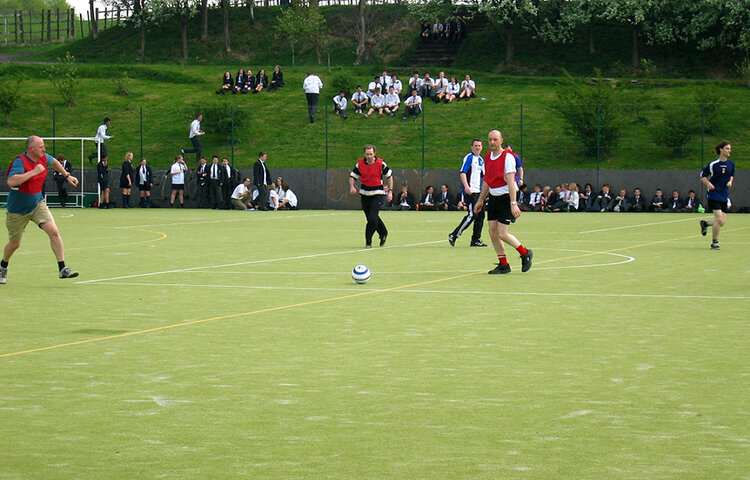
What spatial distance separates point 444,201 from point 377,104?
9773mm

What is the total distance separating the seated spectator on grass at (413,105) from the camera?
159ft

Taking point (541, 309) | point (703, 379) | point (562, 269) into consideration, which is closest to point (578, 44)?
point (562, 269)

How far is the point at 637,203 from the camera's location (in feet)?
131

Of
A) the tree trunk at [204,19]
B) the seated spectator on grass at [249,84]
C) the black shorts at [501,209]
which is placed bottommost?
the black shorts at [501,209]

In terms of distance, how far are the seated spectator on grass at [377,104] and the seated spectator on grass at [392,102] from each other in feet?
0.76

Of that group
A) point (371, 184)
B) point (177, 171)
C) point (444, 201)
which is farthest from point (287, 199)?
point (371, 184)

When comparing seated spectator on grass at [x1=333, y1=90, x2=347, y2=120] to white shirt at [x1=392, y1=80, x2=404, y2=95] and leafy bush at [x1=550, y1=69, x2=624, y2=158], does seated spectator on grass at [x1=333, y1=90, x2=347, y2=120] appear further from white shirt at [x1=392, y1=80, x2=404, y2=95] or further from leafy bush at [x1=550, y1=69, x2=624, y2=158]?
leafy bush at [x1=550, y1=69, x2=624, y2=158]

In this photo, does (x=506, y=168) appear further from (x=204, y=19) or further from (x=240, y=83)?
(x=204, y=19)

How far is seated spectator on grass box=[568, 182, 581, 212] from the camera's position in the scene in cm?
3991

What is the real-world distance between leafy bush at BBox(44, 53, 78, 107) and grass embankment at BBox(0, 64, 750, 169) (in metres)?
0.70

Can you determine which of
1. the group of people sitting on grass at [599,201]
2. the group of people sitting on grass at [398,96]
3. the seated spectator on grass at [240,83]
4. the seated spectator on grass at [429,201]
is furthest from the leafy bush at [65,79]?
the group of people sitting on grass at [599,201]

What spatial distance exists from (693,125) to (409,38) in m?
32.9

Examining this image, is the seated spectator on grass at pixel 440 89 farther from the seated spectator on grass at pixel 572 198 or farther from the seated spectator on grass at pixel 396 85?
the seated spectator on grass at pixel 572 198

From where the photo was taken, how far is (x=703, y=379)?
843cm
